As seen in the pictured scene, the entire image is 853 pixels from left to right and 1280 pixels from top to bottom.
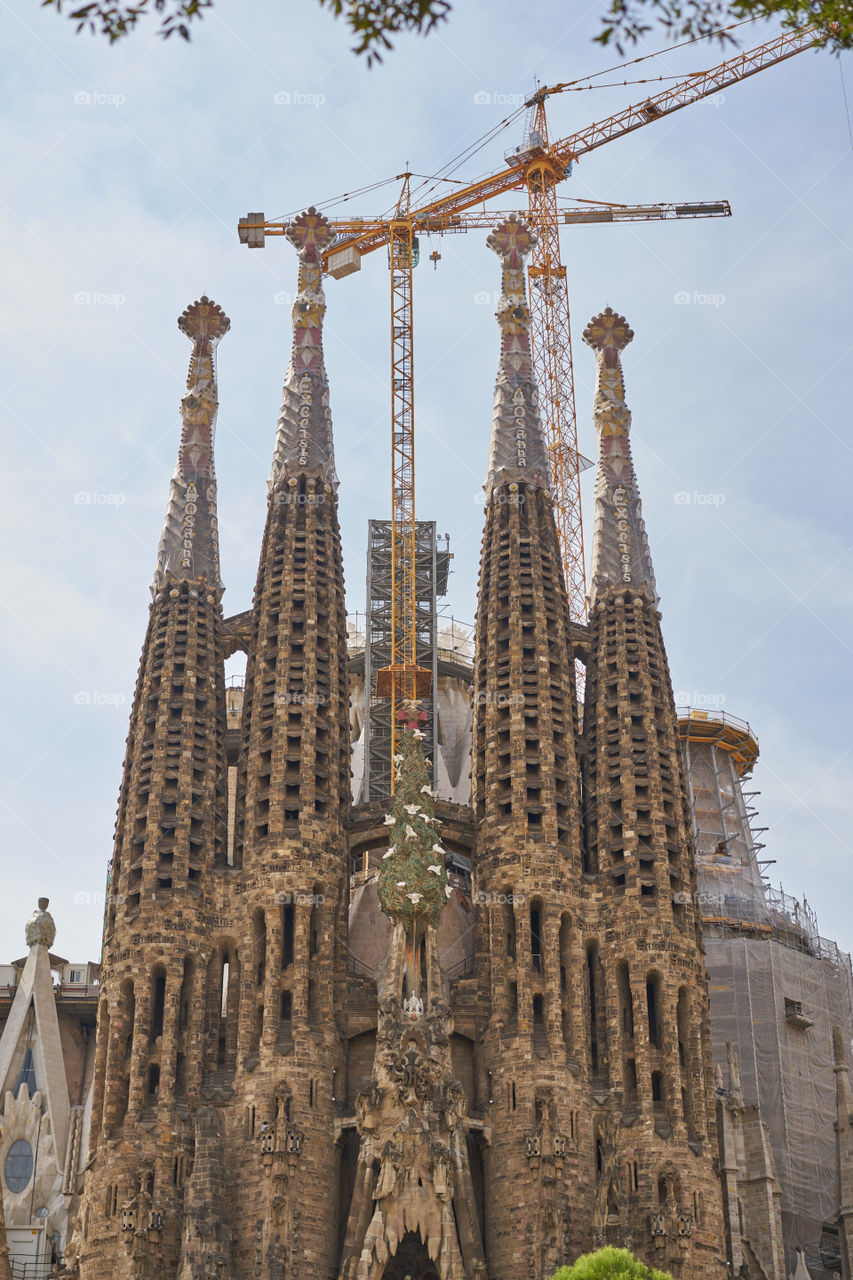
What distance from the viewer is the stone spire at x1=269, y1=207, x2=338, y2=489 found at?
52.5 m

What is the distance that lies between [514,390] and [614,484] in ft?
14.0

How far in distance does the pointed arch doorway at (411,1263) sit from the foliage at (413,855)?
7.79m

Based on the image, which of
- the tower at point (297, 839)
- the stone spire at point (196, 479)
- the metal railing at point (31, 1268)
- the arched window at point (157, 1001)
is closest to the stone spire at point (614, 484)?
the tower at point (297, 839)

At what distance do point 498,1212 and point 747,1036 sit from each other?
14.8 metres

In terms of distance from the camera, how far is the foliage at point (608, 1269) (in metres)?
32.1

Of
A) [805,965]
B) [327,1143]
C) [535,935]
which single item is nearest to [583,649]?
[535,935]

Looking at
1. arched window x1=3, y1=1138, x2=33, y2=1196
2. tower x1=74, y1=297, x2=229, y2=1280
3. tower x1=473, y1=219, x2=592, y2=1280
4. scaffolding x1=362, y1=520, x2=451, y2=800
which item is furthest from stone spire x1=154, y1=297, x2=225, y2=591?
arched window x1=3, y1=1138, x2=33, y2=1196

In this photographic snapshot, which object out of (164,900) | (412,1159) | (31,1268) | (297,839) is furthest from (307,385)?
(31,1268)

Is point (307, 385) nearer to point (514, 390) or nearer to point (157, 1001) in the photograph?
point (514, 390)

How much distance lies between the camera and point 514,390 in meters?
54.1

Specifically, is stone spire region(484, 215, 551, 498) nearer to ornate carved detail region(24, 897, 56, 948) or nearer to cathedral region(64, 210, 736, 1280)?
cathedral region(64, 210, 736, 1280)

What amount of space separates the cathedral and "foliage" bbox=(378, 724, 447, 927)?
75 millimetres

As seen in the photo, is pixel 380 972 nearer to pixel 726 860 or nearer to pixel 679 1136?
pixel 679 1136

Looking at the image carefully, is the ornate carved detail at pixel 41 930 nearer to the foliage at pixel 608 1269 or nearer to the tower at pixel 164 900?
the tower at pixel 164 900
